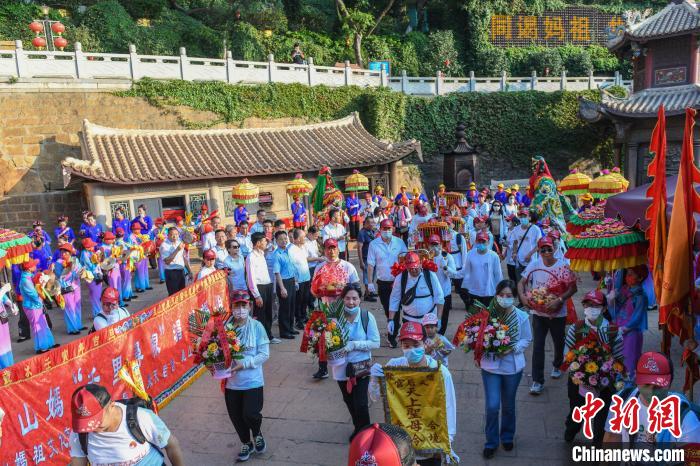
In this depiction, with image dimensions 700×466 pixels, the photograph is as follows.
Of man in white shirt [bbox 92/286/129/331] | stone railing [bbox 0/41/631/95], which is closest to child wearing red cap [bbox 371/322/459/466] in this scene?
man in white shirt [bbox 92/286/129/331]

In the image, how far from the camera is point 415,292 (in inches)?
265

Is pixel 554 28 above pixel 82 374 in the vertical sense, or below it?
above

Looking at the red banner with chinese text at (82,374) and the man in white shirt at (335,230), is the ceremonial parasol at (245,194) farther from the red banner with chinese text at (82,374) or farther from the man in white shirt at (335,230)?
the red banner with chinese text at (82,374)

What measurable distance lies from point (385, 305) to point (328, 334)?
139 inches

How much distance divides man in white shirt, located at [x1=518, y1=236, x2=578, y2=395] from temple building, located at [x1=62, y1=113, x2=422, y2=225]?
12074 mm

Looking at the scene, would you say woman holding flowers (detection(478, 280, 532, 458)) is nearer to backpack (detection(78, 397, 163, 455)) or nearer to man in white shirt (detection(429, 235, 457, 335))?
man in white shirt (detection(429, 235, 457, 335))

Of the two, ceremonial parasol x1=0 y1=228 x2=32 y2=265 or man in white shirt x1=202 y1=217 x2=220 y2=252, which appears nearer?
ceremonial parasol x1=0 y1=228 x2=32 y2=265

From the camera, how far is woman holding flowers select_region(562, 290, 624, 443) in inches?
184

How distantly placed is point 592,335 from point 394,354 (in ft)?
12.3

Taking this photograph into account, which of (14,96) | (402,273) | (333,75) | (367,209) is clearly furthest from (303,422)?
(333,75)

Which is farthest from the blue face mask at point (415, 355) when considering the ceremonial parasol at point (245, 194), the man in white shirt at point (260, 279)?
the ceremonial parasol at point (245, 194)

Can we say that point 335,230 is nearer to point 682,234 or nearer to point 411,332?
point 411,332

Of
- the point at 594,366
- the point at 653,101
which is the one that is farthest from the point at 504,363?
the point at 653,101

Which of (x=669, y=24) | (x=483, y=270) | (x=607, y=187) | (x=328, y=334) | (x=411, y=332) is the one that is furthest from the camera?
(x=669, y=24)
